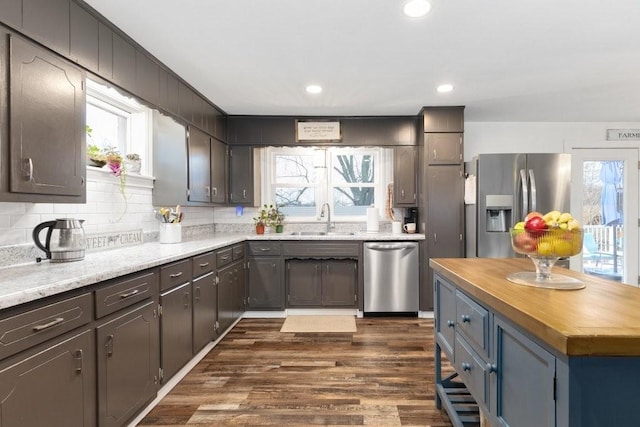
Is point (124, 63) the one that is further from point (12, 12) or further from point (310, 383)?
point (310, 383)

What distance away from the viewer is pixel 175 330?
7.77 feet

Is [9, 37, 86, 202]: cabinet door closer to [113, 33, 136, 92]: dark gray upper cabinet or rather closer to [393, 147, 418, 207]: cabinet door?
[113, 33, 136, 92]: dark gray upper cabinet

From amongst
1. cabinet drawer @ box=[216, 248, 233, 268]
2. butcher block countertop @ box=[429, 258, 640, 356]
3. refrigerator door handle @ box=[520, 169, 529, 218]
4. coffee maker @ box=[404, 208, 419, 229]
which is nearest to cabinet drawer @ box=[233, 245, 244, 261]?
cabinet drawer @ box=[216, 248, 233, 268]

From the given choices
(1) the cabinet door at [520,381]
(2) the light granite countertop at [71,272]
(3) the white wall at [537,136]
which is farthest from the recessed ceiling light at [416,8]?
(3) the white wall at [537,136]

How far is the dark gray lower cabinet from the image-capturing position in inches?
158

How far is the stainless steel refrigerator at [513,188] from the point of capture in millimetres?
3562

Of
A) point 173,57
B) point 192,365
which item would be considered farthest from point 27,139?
point 192,365

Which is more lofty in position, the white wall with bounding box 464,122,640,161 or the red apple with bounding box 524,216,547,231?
the white wall with bounding box 464,122,640,161

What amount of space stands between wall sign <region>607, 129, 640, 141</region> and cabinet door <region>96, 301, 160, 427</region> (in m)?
5.86

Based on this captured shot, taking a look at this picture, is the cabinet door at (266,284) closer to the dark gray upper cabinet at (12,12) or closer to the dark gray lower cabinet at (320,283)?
the dark gray lower cabinet at (320,283)

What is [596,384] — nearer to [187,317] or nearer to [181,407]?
[181,407]

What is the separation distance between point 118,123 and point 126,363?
6.78ft

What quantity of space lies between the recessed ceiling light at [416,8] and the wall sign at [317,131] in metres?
2.18

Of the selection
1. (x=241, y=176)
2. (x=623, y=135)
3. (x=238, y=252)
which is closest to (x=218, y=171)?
(x=241, y=176)
